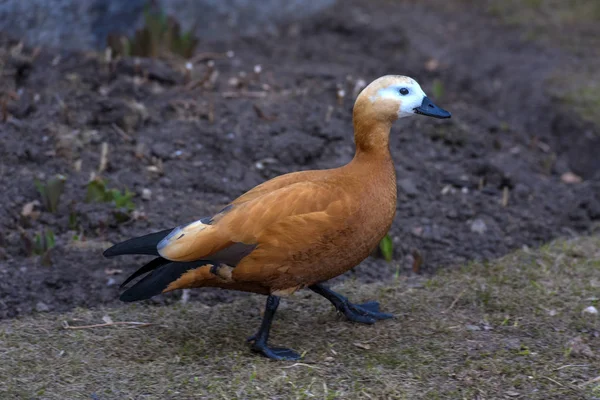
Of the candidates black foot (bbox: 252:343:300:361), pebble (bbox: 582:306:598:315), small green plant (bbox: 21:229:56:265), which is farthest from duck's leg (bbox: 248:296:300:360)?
pebble (bbox: 582:306:598:315)

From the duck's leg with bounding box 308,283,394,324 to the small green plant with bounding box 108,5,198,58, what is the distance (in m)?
2.97

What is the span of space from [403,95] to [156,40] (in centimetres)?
308

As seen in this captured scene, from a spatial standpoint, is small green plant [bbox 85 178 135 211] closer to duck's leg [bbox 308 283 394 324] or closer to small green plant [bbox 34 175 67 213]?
small green plant [bbox 34 175 67 213]

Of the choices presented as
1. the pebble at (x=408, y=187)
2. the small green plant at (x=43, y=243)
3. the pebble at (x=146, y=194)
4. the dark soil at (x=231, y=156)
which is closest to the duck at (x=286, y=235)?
the dark soil at (x=231, y=156)

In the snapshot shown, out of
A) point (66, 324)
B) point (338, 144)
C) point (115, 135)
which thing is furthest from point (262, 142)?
point (66, 324)

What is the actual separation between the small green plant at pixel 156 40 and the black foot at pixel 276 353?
322 centimetres

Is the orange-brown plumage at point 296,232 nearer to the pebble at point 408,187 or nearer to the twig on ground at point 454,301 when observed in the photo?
the twig on ground at point 454,301

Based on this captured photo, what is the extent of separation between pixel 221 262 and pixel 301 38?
4737 mm

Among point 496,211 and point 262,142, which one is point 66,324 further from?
point 496,211

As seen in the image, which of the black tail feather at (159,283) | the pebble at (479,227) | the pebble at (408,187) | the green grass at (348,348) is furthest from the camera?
the pebble at (408,187)

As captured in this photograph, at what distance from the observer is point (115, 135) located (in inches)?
207

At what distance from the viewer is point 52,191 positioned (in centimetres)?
450

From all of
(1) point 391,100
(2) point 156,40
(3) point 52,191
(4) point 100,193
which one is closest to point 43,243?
(3) point 52,191

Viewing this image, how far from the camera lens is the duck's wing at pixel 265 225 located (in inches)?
133
